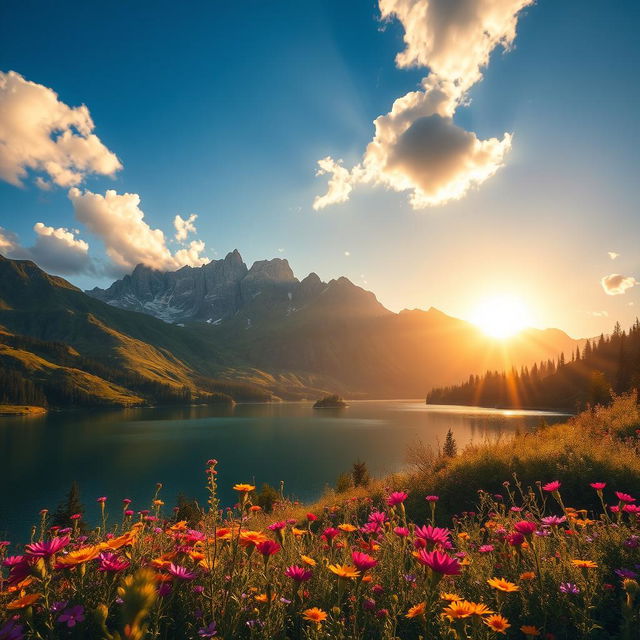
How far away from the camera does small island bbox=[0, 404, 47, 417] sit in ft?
390

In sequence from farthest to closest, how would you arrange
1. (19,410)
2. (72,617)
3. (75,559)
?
(19,410)
(72,617)
(75,559)


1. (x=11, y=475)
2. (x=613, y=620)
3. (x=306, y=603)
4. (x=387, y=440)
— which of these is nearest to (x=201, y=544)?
(x=306, y=603)

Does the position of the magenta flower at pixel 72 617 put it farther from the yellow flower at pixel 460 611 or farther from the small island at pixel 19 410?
the small island at pixel 19 410

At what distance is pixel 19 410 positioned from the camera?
12300cm

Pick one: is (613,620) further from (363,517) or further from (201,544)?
(363,517)

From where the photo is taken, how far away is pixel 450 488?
12109 mm

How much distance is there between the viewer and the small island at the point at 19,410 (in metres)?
119

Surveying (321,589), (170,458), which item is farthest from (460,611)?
(170,458)

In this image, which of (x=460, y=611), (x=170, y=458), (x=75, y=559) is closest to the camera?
(x=460, y=611)

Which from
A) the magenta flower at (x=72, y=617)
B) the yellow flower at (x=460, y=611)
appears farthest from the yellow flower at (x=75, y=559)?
the yellow flower at (x=460, y=611)

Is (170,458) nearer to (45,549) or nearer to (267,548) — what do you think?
(45,549)

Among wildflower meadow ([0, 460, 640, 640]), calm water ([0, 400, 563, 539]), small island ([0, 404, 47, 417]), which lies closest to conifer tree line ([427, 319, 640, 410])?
calm water ([0, 400, 563, 539])

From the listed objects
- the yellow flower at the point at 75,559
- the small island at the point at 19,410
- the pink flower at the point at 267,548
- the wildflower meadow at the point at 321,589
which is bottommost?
the small island at the point at 19,410

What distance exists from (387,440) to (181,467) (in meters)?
35.0
